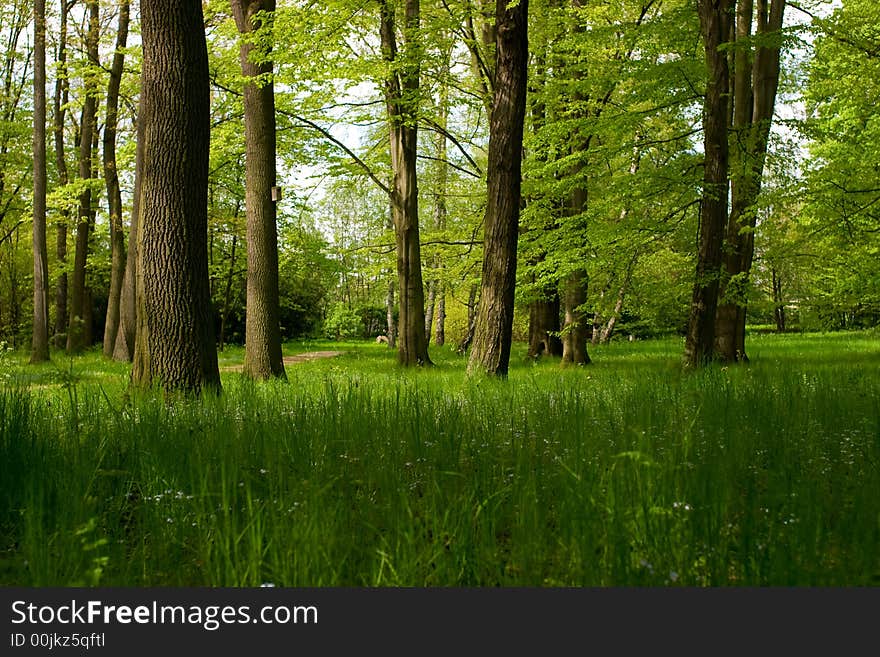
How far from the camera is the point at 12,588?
2.23 meters

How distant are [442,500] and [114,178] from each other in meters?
22.5

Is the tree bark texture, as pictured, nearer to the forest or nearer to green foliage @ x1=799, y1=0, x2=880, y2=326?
the forest

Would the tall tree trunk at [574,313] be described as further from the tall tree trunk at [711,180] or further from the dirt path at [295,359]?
the dirt path at [295,359]

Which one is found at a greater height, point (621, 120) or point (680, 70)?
point (680, 70)

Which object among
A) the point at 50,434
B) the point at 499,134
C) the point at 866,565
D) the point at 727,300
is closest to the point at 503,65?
the point at 499,134

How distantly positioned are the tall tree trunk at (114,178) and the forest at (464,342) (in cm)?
21

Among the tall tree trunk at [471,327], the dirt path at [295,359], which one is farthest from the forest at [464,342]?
the dirt path at [295,359]

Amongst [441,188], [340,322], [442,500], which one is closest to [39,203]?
[441,188]

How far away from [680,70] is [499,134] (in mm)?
4437

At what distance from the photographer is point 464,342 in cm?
2677

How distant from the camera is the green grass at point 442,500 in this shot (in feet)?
7.84

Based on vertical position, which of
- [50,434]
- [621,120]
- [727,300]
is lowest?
[50,434]

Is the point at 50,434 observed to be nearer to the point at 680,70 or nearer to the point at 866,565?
the point at 866,565

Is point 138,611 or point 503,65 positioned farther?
point 503,65
